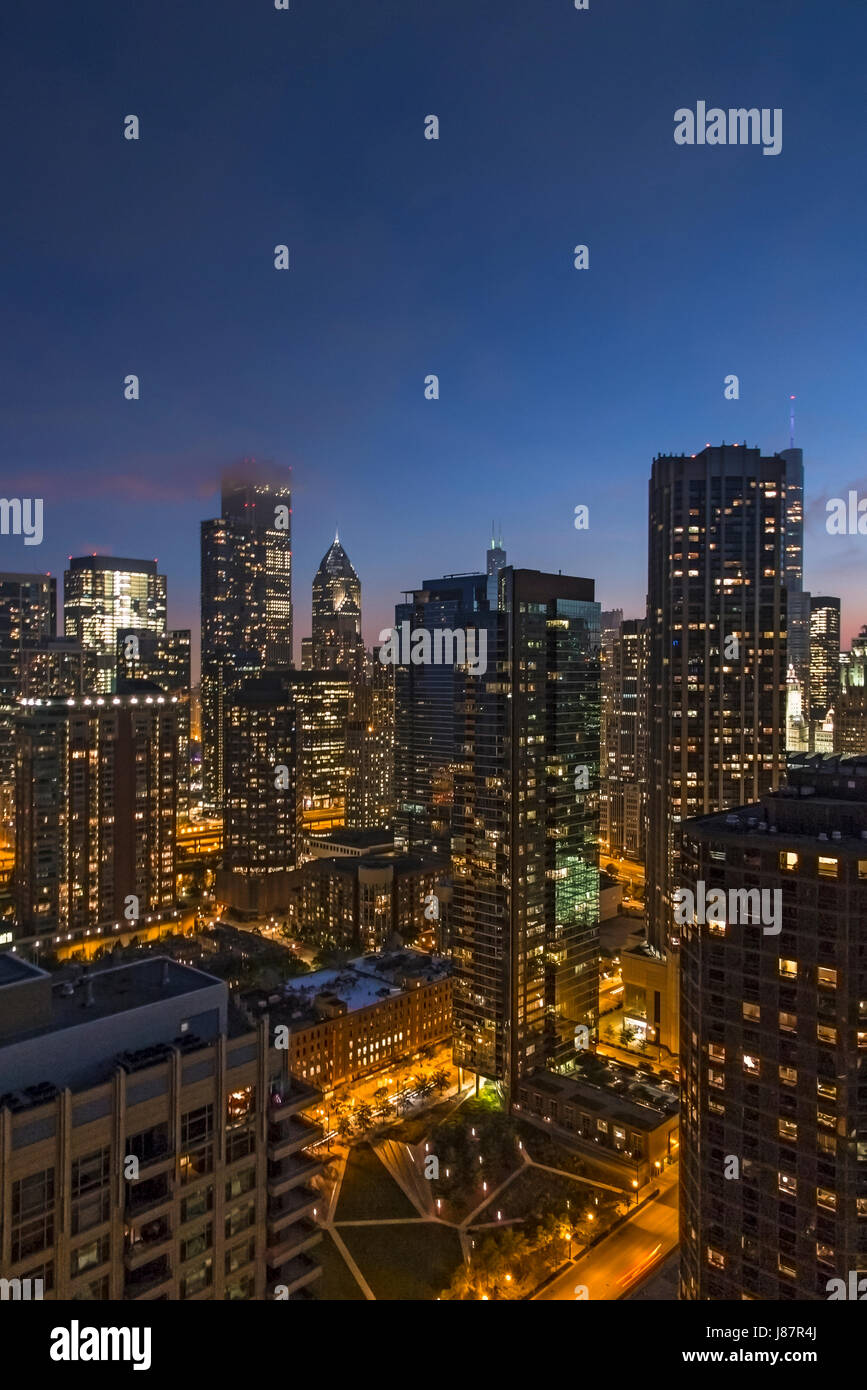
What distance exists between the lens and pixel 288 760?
2298 inches

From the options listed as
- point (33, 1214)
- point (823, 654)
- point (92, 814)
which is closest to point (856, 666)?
point (823, 654)

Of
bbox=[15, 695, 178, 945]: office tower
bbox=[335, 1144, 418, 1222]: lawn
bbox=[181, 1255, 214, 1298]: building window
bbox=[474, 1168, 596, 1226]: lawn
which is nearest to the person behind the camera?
bbox=[181, 1255, 214, 1298]: building window

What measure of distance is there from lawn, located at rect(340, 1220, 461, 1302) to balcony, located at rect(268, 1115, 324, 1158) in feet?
40.9

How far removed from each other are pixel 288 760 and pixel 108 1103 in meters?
49.6

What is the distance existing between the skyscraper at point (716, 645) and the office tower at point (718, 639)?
43 millimetres

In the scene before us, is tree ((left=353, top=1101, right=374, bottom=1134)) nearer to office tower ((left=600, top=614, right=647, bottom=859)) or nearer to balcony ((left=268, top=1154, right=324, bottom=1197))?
balcony ((left=268, top=1154, right=324, bottom=1197))

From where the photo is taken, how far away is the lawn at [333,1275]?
20.5m

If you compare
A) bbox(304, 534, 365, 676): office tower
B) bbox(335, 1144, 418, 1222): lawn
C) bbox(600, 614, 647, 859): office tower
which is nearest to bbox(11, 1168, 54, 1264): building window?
bbox(335, 1144, 418, 1222): lawn

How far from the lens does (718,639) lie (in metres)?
36.6

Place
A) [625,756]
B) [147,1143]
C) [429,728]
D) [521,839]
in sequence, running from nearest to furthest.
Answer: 1. [147,1143]
2. [521,839]
3. [429,728]
4. [625,756]

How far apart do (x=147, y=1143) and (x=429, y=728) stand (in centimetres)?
5248

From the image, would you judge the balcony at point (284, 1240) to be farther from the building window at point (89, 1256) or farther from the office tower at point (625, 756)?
the office tower at point (625, 756)

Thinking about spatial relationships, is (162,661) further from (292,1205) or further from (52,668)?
(292,1205)

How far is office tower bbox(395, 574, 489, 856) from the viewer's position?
6038cm
